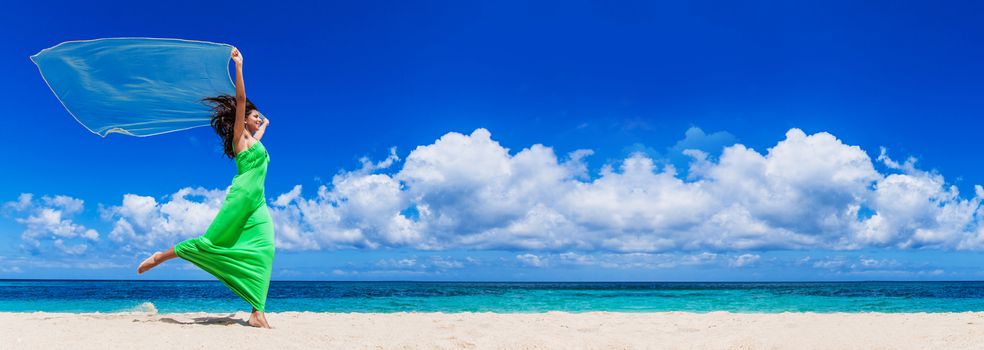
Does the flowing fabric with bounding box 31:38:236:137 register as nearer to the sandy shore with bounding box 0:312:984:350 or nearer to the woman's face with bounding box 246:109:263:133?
the woman's face with bounding box 246:109:263:133

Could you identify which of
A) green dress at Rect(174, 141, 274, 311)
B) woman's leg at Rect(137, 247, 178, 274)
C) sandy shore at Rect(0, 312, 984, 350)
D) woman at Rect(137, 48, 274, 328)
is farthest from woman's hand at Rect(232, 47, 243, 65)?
sandy shore at Rect(0, 312, 984, 350)

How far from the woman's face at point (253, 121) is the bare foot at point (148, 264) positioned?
62.5 inches

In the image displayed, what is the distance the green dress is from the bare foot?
30 centimetres

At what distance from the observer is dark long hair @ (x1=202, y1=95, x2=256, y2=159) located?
6.80 m

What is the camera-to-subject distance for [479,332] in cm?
721

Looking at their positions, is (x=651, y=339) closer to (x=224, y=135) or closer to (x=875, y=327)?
(x=875, y=327)

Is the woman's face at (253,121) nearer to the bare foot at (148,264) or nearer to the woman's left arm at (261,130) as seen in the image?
the woman's left arm at (261,130)

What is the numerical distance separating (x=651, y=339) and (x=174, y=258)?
5.09 meters

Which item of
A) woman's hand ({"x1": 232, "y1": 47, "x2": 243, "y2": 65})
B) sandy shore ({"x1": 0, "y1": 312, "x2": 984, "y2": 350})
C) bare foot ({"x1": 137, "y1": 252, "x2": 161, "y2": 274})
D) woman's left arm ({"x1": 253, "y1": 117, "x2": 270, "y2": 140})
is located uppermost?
woman's hand ({"x1": 232, "y1": 47, "x2": 243, "y2": 65})

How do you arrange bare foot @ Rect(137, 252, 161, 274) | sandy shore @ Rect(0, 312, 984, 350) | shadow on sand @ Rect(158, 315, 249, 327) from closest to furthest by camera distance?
1. sandy shore @ Rect(0, 312, 984, 350)
2. bare foot @ Rect(137, 252, 161, 274)
3. shadow on sand @ Rect(158, 315, 249, 327)

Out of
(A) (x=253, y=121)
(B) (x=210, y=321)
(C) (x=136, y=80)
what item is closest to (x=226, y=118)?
(A) (x=253, y=121)

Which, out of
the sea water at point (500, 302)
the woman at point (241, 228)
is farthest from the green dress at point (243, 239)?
the sea water at point (500, 302)

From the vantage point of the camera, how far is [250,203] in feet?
21.3

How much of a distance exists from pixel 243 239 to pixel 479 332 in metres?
2.77
